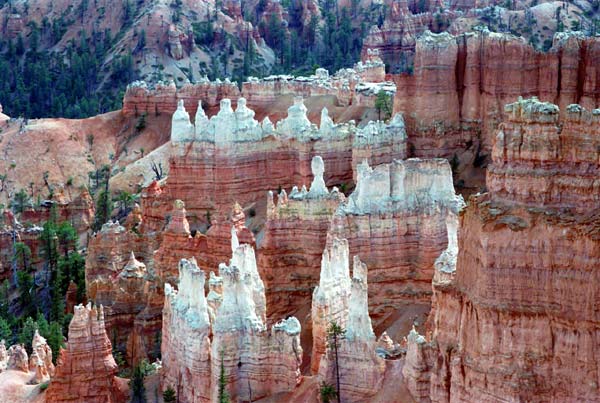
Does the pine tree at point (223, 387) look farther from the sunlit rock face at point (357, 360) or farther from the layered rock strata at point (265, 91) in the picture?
the layered rock strata at point (265, 91)

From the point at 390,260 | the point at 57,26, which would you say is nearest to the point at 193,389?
the point at 390,260

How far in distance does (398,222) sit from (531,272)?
1849cm

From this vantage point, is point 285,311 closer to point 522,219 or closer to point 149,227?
point 149,227

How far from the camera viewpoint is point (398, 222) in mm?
44625

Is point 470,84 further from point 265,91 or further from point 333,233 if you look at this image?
point 265,91

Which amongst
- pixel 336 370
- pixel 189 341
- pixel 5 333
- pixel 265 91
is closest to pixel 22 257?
pixel 5 333

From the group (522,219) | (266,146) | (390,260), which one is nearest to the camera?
(522,219)

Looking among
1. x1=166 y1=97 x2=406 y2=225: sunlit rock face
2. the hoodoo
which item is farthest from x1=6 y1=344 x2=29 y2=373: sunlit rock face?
x1=166 y1=97 x2=406 y2=225: sunlit rock face

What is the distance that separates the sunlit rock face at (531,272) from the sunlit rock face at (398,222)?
53.6 ft

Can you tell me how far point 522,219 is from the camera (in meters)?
26.4

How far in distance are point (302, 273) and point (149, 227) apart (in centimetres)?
1561

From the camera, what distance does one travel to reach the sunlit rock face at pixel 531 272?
25.7 metres

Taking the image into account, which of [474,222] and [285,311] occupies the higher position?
[474,222]

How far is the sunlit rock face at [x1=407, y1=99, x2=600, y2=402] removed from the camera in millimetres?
25734
